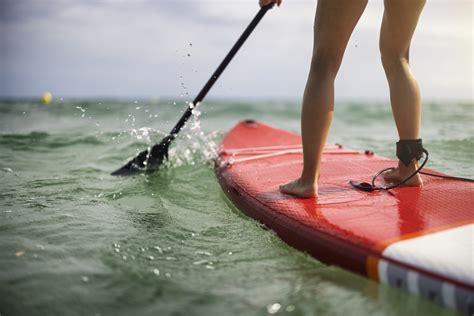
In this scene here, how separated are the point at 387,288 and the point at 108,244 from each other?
1.21 metres

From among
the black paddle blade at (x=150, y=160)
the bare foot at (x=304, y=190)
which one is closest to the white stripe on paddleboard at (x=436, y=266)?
the bare foot at (x=304, y=190)

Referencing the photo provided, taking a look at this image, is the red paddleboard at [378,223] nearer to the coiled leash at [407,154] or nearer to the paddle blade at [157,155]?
the coiled leash at [407,154]

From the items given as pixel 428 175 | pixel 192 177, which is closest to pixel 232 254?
pixel 428 175

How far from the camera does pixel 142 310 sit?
1.42m

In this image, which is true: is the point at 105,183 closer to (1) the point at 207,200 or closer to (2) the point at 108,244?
(1) the point at 207,200

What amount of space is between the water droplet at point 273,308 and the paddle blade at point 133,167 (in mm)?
2606

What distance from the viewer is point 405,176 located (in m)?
2.29

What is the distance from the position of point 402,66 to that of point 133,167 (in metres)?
2.50

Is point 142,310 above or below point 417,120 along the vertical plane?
below

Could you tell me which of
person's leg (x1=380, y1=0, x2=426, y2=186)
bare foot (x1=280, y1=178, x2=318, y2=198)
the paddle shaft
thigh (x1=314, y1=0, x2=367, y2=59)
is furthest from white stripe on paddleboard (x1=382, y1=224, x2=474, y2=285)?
the paddle shaft

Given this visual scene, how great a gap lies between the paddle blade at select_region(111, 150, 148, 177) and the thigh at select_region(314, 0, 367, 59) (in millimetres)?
2324

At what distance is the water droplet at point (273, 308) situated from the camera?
4.56 feet

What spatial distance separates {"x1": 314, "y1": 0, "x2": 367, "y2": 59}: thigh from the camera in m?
1.88

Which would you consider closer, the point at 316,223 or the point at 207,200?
the point at 316,223
